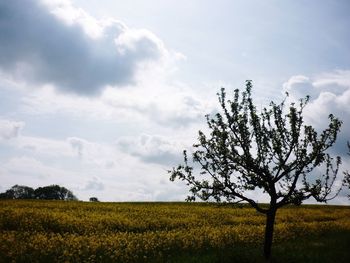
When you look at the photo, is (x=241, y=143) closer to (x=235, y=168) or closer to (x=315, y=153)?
(x=235, y=168)

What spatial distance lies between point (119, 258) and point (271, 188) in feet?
22.7

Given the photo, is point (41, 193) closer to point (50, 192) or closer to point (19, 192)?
point (50, 192)

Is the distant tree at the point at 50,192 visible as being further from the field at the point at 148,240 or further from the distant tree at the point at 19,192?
the field at the point at 148,240

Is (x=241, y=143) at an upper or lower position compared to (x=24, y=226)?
upper

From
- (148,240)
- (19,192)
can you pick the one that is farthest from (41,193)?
(148,240)

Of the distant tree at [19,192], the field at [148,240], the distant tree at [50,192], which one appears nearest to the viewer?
the field at [148,240]

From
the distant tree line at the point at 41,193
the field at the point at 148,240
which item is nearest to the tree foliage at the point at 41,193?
the distant tree line at the point at 41,193

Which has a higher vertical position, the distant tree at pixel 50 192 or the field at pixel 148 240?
the distant tree at pixel 50 192

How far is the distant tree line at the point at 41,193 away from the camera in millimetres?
94875

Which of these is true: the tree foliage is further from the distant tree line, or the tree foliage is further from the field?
the field

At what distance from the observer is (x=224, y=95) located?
63.1 feet

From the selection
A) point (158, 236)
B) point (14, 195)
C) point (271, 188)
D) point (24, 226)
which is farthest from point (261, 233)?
point (14, 195)

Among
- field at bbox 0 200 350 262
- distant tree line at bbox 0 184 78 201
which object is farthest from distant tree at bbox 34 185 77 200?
field at bbox 0 200 350 262

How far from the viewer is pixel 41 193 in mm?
94688
